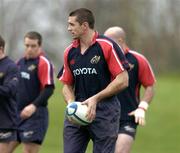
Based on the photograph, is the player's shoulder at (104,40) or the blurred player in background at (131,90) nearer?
the player's shoulder at (104,40)

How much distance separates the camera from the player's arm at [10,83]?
1183cm

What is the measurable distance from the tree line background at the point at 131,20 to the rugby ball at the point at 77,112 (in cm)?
4910

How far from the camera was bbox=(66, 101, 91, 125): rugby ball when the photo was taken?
10.1m

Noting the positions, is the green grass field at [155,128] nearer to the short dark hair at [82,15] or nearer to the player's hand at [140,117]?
the player's hand at [140,117]

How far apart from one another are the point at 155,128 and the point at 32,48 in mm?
16000

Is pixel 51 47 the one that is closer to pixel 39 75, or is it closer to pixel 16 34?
pixel 16 34

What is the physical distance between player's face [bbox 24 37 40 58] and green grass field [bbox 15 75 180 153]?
23.3 feet

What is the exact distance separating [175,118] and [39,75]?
59.5ft

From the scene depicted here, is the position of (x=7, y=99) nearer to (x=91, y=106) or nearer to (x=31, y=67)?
(x=31, y=67)

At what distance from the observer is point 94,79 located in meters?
10.3

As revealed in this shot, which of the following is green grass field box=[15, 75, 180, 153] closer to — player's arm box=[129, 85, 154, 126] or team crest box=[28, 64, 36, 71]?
team crest box=[28, 64, 36, 71]

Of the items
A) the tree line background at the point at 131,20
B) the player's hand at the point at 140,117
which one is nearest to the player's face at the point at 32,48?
the player's hand at the point at 140,117

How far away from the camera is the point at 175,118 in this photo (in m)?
31.4

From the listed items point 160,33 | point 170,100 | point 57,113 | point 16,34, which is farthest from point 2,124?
point 16,34
